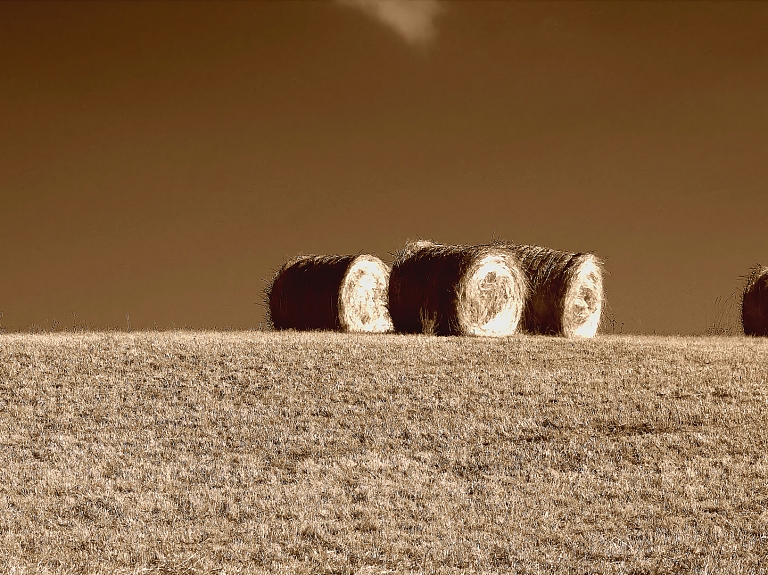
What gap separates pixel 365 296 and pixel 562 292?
16.8 feet

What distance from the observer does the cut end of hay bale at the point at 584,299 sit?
2092cm

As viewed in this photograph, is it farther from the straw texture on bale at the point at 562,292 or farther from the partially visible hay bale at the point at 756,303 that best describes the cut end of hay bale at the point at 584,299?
the partially visible hay bale at the point at 756,303

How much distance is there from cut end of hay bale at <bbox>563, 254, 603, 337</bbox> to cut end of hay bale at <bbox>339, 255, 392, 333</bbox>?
4.48m

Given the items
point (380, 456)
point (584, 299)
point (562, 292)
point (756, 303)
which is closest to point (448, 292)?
point (562, 292)

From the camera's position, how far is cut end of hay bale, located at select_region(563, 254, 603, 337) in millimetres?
20922

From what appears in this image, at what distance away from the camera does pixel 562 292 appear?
20.8 m

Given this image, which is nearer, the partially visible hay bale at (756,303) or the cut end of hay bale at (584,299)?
the cut end of hay bale at (584,299)

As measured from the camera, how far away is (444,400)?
533 inches

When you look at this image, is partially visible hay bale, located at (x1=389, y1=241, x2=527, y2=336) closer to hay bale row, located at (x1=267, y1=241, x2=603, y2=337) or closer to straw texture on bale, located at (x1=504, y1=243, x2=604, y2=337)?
hay bale row, located at (x1=267, y1=241, x2=603, y2=337)

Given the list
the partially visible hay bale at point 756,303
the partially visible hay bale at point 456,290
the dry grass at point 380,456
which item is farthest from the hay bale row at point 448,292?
the partially visible hay bale at point 756,303

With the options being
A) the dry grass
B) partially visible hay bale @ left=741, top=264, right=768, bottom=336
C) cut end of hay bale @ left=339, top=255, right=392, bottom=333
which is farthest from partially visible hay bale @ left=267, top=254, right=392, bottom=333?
partially visible hay bale @ left=741, top=264, right=768, bottom=336

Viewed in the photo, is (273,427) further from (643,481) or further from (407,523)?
(643,481)

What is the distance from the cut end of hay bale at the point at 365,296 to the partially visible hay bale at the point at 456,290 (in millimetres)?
1099

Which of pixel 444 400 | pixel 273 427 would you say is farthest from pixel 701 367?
pixel 273 427
